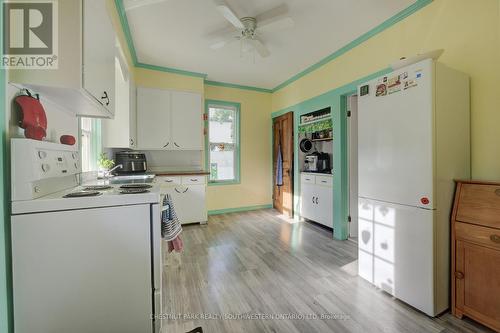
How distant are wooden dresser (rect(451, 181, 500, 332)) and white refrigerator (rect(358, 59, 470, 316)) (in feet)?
0.23

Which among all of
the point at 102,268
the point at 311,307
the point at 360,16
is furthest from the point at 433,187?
the point at 102,268

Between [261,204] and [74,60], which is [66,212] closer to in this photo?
[74,60]

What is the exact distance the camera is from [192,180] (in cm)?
365

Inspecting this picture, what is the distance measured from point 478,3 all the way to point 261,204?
4124mm

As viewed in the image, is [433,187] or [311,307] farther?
[311,307]

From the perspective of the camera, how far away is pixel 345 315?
161 cm

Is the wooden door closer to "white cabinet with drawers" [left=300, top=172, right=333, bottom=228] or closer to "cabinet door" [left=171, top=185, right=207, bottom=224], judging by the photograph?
"white cabinet with drawers" [left=300, top=172, right=333, bottom=228]

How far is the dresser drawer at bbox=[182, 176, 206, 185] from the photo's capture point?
359cm

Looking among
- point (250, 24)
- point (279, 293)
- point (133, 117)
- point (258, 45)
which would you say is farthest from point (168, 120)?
point (279, 293)

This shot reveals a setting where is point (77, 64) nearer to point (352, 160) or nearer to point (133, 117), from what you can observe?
point (133, 117)

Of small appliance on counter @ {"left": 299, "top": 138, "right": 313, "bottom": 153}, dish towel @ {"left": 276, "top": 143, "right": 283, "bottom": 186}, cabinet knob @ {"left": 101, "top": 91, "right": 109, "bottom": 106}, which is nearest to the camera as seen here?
cabinet knob @ {"left": 101, "top": 91, "right": 109, "bottom": 106}

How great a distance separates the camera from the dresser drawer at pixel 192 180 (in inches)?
141

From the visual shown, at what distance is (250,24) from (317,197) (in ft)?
8.73

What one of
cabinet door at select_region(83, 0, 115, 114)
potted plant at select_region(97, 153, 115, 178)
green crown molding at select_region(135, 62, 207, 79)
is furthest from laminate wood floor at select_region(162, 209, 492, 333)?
green crown molding at select_region(135, 62, 207, 79)
